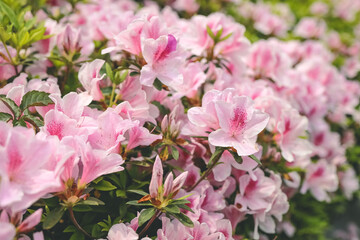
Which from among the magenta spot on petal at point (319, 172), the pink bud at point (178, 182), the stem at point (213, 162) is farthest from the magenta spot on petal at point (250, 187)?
the magenta spot on petal at point (319, 172)

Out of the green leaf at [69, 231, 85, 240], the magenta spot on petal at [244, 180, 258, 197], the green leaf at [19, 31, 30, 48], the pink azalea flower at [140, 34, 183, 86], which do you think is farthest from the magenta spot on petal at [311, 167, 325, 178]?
the green leaf at [19, 31, 30, 48]

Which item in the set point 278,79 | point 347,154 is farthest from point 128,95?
point 347,154

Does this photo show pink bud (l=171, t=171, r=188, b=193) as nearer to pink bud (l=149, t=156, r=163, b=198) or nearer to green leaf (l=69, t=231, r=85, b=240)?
pink bud (l=149, t=156, r=163, b=198)

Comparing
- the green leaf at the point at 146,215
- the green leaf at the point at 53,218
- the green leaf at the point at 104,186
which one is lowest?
the green leaf at the point at 146,215

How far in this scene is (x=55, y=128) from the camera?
3.73 feet

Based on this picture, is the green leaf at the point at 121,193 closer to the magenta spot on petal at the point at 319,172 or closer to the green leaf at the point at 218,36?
the green leaf at the point at 218,36

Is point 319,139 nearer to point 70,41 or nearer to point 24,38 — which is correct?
point 70,41

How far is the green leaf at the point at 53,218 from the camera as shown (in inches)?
40.2

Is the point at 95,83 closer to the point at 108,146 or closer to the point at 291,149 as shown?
the point at 108,146

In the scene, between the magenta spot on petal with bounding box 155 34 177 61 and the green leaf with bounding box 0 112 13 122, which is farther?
the magenta spot on petal with bounding box 155 34 177 61

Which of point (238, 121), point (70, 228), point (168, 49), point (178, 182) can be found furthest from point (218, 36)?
point (70, 228)

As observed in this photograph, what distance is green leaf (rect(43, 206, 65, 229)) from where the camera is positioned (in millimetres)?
1021

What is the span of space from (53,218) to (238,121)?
640 millimetres

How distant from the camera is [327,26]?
4445 mm
